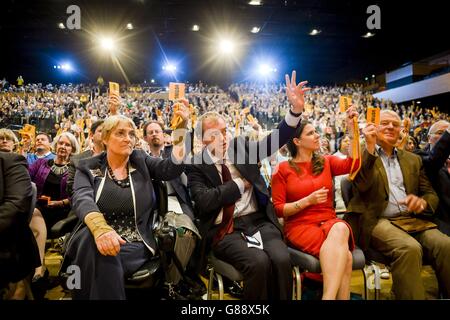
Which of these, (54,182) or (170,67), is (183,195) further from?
(170,67)

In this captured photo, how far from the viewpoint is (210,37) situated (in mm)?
13516

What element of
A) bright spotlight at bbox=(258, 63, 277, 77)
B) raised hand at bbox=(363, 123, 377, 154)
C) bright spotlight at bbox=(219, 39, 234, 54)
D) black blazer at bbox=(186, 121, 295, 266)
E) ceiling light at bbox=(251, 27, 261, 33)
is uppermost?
bright spotlight at bbox=(219, 39, 234, 54)

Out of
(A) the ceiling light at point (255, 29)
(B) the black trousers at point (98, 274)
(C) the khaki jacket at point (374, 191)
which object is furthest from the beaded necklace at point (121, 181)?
(A) the ceiling light at point (255, 29)

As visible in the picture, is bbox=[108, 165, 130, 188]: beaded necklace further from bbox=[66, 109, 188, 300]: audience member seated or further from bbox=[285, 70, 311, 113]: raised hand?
bbox=[285, 70, 311, 113]: raised hand

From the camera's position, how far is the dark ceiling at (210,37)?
952 centimetres

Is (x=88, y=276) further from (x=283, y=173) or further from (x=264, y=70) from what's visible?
(x=264, y=70)

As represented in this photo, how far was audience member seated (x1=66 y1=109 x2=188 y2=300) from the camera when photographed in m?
1.42

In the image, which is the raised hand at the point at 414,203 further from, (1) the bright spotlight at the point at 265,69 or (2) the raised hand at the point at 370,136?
(1) the bright spotlight at the point at 265,69

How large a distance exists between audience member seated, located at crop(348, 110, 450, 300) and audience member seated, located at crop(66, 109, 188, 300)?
1158mm

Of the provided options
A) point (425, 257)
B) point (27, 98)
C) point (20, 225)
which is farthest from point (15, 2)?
point (425, 257)

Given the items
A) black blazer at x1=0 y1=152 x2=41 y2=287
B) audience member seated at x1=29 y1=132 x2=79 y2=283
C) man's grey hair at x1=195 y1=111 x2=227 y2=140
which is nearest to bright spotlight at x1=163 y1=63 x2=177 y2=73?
audience member seated at x1=29 y1=132 x2=79 y2=283

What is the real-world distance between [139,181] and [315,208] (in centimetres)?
105

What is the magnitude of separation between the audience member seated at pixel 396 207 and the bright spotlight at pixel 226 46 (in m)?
11.9

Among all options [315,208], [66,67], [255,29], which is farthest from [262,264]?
[66,67]
